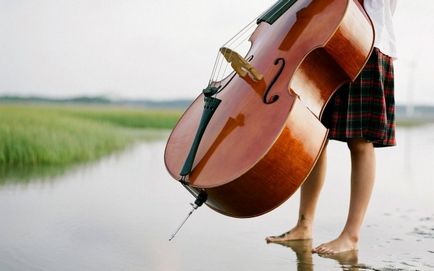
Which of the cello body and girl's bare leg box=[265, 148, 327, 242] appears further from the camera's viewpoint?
girl's bare leg box=[265, 148, 327, 242]

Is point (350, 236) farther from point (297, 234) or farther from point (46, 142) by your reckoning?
point (46, 142)

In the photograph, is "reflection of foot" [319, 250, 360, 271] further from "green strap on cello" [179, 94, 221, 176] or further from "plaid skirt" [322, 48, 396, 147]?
"green strap on cello" [179, 94, 221, 176]

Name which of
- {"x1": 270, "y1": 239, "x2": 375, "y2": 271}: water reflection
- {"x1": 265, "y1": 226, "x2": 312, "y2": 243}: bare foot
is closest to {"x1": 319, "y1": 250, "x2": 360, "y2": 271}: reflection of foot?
{"x1": 270, "y1": 239, "x2": 375, "y2": 271}: water reflection

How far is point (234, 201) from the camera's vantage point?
1876 millimetres

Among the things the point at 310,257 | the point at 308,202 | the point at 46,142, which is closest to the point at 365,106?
the point at 308,202

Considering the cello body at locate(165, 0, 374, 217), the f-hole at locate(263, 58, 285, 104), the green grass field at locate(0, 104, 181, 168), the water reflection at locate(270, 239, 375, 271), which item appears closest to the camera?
the cello body at locate(165, 0, 374, 217)

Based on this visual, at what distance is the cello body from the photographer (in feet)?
5.92

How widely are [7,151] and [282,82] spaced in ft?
12.1

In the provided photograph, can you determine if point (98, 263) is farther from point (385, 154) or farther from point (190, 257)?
point (385, 154)

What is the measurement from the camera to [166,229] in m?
2.80

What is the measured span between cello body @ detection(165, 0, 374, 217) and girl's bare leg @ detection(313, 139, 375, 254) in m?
0.43

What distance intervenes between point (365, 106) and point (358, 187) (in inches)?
12.5

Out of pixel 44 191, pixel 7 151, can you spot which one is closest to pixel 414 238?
pixel 44 191

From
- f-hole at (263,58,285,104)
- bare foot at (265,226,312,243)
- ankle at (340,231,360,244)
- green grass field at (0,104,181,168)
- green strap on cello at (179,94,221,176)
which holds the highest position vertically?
f-hole at (263,58,285,104)
